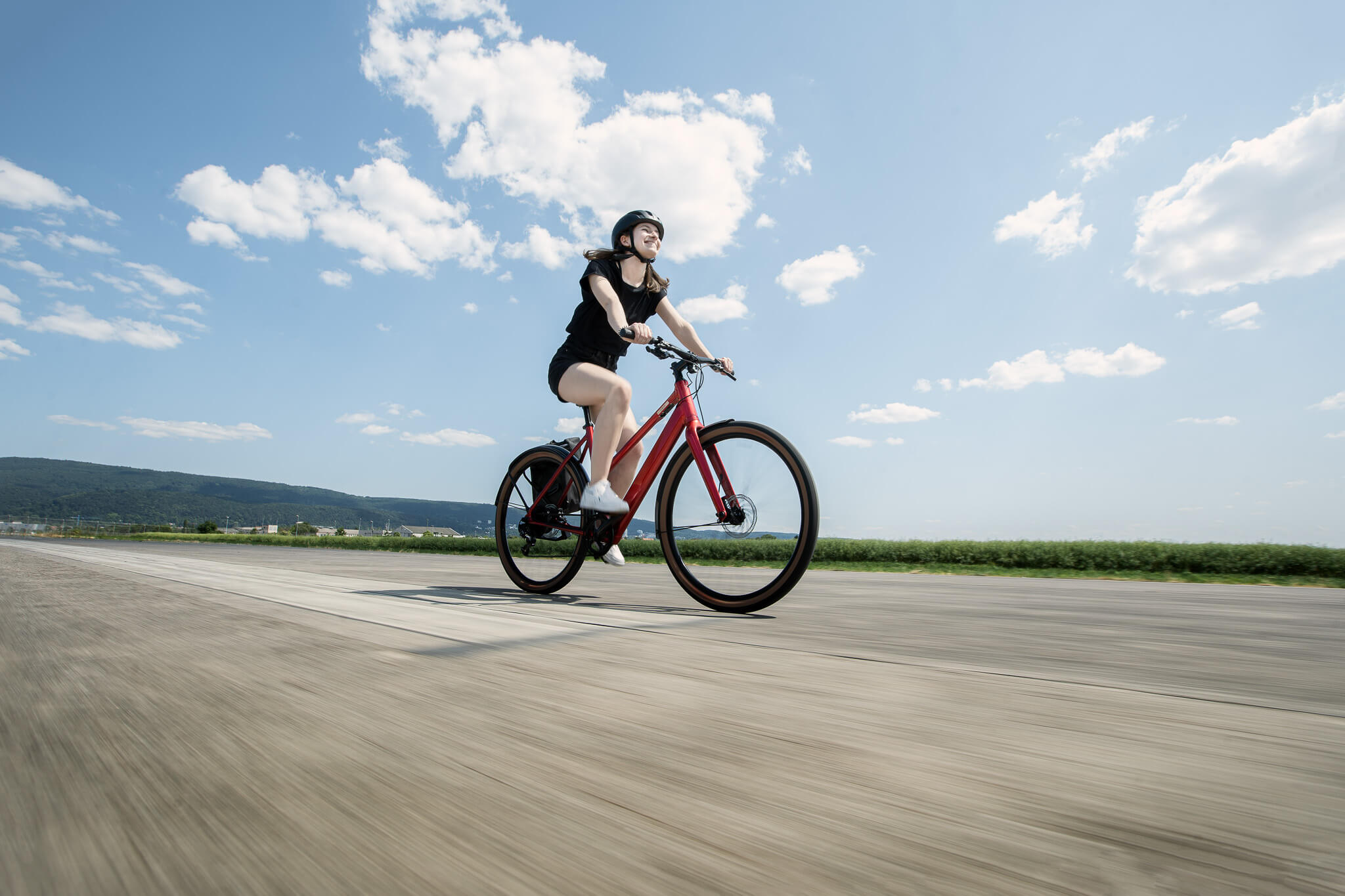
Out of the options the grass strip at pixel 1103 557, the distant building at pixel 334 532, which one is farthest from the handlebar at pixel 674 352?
the distant building at pixel 334 532

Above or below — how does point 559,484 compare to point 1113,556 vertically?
above

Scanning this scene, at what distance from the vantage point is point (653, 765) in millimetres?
953

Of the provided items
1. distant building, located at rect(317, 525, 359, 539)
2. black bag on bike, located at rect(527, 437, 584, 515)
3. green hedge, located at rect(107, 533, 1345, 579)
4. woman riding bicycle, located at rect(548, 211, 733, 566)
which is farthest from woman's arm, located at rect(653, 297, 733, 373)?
distant building, located at rect(317, 525, 359, 539)

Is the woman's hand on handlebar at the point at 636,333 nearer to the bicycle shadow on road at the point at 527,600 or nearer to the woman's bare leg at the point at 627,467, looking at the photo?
the woman's bare leg at the point at 627,467

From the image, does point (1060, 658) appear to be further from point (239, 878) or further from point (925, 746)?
point (239, 878)

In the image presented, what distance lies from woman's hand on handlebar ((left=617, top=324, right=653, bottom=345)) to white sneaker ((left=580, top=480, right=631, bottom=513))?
859mm

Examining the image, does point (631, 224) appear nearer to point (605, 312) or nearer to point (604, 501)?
point (605, 312)

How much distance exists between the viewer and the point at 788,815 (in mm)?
775

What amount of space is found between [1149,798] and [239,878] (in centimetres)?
101

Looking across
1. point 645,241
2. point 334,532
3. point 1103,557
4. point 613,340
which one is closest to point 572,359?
point 613,340

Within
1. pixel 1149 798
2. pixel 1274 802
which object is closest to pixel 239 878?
pixel 1149 798

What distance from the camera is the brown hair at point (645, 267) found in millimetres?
4082

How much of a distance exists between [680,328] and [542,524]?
1.62 metres

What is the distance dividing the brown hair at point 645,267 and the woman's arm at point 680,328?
4.2 inches
